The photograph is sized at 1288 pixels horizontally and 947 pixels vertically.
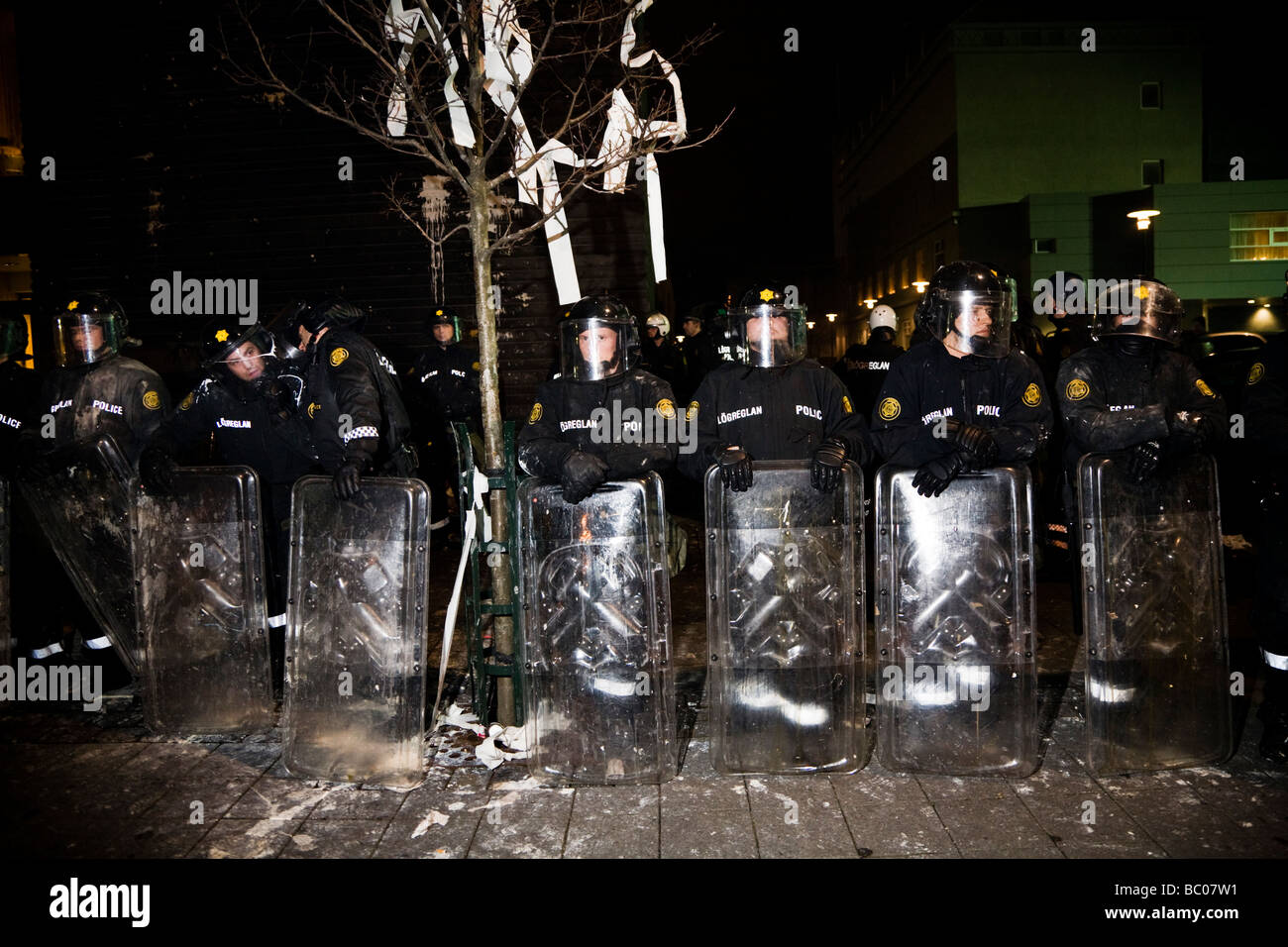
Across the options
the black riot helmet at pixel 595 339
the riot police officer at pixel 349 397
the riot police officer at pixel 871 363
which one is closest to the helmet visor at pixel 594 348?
the black riot helmet at pixel 595 339

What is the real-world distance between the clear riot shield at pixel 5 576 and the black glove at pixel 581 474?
3.54 m

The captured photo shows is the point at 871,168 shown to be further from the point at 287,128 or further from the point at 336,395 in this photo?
the point at 336,395

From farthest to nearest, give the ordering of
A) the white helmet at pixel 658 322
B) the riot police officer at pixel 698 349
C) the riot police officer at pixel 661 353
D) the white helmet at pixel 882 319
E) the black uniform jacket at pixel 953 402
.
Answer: the white helmet at pixel 658 322, the riot police officer at pixel 661 353, the riot police officer at pixel 698 349, the white helmet at pixel 882 319, the black uniform jacket at pixel 953 402

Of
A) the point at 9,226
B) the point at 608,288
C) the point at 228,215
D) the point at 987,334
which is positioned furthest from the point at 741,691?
the point at 9,226

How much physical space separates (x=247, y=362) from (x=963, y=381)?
3.68 metres

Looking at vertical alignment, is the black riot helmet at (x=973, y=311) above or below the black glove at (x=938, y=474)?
above

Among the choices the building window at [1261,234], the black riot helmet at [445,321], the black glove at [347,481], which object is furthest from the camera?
the building window at [1261,234]

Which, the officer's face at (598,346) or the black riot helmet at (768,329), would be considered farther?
the black riot helmet at (768,329)

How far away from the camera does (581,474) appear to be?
389 centimetres

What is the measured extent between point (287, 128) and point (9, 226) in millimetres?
4051

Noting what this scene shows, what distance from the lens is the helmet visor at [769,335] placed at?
4.48 metres

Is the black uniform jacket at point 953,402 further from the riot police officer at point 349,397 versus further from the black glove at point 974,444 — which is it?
the riot police officer at point 349,397

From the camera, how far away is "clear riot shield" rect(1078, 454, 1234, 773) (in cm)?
390
